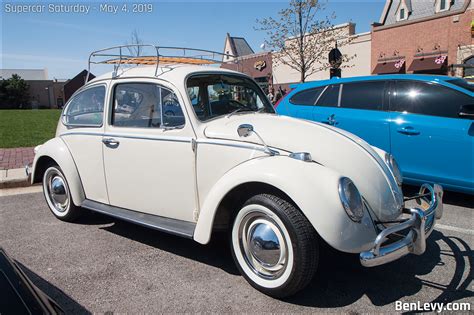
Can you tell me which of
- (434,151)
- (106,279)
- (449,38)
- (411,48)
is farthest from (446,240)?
(411,48)

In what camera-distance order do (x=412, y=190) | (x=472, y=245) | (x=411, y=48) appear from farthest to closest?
(x=411, y=48) → (x=412, y=190) → (x=472, y=245)

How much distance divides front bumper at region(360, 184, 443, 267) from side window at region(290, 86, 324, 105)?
3.26 m

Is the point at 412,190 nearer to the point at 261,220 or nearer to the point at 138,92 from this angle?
the point at 261,220

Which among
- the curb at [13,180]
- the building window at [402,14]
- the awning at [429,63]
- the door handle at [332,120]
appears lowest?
the curb at [13,180]

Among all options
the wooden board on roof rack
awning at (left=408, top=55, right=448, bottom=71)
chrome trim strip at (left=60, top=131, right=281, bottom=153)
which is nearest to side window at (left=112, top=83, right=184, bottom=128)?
chrome trim strip at (left=60, top=131, right=281, bottom=153)

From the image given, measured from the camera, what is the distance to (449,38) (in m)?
23.9

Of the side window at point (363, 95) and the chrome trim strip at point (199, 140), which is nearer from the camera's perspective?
the chrome trim strip at point (199, 140)

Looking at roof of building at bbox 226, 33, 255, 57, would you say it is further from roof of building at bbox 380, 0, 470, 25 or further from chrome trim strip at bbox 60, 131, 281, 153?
chrome trim strip at bbox 60, 131, 281, 153

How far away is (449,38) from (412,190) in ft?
73.8

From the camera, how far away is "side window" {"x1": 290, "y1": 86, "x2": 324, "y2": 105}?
6234mm

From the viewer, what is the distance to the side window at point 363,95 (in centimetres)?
554

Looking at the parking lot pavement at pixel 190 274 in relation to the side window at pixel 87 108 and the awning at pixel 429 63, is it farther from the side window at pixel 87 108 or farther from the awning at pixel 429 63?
the awning at pixel 429 63

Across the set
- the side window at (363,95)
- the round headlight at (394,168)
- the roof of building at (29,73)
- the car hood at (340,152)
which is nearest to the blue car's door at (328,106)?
the side window at (363,95)

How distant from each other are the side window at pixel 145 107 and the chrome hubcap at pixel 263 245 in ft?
3.88
